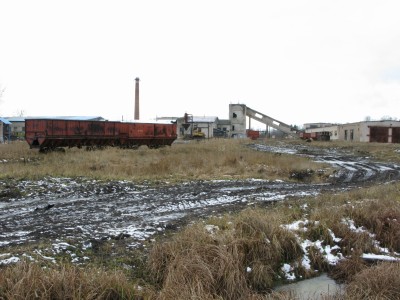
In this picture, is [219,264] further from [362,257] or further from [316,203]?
[316,203]

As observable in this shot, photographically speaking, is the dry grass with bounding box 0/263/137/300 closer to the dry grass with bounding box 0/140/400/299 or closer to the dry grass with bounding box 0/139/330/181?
the dry grass with bounding box 0/140/400/299

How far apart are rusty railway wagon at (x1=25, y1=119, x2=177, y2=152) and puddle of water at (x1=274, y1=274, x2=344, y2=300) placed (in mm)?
19996

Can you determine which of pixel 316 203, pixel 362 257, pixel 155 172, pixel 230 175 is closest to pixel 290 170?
pixel 230 175

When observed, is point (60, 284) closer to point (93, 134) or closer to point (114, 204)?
point (114, 204)

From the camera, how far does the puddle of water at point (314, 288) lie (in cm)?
506

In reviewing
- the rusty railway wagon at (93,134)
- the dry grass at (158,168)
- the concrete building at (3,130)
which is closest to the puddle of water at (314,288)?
the dry grass at (158,168)

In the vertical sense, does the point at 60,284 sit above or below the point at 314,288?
above

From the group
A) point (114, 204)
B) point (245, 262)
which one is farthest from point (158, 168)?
point (245, 262)

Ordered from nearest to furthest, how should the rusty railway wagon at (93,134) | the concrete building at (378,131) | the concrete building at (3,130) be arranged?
the rusty railway wagon at (93,134)
the concrete building at (3,130)
the concrete building at (378,131)

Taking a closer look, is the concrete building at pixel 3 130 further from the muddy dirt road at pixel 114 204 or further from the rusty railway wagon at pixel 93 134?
the muddy dirt road at pixel 114 204

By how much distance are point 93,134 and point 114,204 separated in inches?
712

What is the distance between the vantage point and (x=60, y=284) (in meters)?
4.18

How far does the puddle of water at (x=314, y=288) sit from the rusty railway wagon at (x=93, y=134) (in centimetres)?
2000

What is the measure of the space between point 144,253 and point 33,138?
18.8 metres
